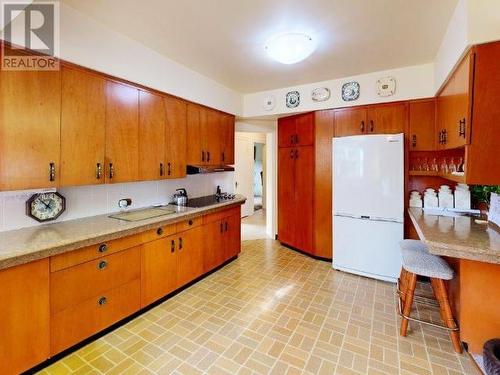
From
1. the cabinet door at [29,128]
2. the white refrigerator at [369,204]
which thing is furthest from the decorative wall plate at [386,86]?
the cabinet door at [29,128]

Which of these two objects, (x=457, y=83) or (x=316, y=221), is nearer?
(x=457, y=83)

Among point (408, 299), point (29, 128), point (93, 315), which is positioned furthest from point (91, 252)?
point (408, 299)

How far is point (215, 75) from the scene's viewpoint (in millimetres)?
3355

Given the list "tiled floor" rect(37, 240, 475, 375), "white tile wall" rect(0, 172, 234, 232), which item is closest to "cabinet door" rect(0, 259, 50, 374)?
"tiled floor" rect(37, 240, 475, 375)

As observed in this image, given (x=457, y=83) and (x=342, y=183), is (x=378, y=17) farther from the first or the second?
(x=342, y=183)

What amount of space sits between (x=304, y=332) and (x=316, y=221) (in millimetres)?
1829

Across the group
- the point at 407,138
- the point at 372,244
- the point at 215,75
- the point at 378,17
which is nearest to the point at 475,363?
the point at 372,244

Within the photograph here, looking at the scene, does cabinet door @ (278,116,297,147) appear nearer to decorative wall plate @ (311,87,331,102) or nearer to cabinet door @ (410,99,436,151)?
decorative wall plate @ (311,87,331,102)

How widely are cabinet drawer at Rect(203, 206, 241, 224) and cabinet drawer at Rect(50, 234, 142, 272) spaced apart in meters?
0.97

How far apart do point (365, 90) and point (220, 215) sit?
2516mm

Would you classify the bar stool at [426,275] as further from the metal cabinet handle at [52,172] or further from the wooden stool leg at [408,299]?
the metal cabinet handle at [52,172]

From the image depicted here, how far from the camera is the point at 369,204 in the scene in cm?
314

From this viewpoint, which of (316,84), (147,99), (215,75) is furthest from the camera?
(316,84)

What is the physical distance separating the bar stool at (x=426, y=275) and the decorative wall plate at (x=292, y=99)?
95.9 inches
